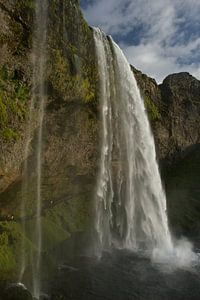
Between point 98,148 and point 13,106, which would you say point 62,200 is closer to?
point 98,148

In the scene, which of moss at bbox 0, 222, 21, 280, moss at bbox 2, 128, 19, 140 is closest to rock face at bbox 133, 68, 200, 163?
moss at bbox 2, 128, 19, 140

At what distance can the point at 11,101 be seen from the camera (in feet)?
54.4

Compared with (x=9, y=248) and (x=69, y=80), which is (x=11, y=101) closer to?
(x=69, y=80)

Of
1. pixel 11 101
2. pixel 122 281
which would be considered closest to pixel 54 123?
pixel 11 101

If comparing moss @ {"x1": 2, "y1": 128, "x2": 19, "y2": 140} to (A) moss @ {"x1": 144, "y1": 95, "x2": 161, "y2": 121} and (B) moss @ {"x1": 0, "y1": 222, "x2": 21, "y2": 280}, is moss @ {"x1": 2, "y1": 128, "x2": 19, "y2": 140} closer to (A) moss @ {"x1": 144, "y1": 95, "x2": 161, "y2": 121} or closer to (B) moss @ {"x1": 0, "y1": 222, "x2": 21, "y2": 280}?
(B) moss @ {"x1": 0, "y1": 222, "x2": 21, "y2": 280}

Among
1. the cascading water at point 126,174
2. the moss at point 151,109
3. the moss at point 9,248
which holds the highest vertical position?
the moss at point 151,109

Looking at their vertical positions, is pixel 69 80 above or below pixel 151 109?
below

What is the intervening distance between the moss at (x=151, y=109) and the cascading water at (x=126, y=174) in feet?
8.09

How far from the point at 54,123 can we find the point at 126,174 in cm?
751

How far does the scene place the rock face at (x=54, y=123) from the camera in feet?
53.7

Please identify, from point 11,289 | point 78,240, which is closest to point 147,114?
point 78,240

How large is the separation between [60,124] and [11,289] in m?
9.19

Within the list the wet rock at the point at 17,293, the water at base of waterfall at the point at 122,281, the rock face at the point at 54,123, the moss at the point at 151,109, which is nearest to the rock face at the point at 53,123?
the rock face at the point at 54,123

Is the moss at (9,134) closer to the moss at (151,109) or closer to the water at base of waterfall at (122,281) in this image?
the water at base of waterfall at (122,281)
